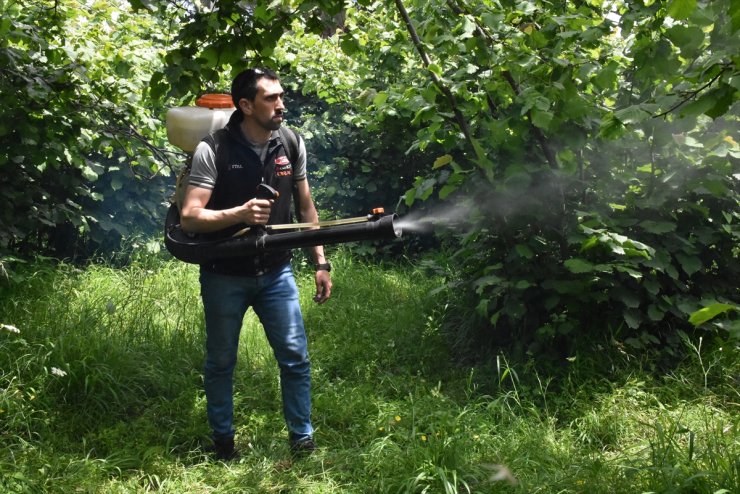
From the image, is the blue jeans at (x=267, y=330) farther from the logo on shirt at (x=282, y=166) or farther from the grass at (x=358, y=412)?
the logo on shirt at (x=282, y=166)

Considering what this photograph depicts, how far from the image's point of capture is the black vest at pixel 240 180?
374 centimetres

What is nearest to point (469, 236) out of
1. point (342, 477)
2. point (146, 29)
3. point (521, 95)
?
point (521, 95)

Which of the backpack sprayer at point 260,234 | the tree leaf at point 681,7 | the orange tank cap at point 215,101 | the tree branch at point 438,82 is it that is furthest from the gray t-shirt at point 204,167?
the tree leaf at point 681,7

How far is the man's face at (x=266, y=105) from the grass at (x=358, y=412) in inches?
61.2

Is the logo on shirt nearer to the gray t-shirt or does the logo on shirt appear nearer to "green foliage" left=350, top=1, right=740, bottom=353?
the gray t-shirt

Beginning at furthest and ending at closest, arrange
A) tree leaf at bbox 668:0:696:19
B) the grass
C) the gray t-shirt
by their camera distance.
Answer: the gray t-shirt < the grass < tree leaf at bbox 668:0:696:19

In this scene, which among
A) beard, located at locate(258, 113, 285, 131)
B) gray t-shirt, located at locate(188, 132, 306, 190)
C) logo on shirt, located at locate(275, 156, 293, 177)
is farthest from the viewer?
logo on shirt, located at locate(275, 156, 293, 177)

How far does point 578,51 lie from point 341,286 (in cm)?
316

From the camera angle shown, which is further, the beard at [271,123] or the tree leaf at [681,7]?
the beard at [271,123]

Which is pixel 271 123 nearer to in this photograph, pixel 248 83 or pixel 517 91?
pixel 248 83

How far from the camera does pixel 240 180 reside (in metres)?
3.76

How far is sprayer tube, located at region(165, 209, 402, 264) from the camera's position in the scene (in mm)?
3438

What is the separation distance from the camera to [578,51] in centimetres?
433

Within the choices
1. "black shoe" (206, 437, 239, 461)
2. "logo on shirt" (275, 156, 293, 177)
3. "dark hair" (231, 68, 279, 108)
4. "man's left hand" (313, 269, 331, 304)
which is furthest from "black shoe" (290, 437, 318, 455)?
"dark hair" (231, 68, 279, 108)
